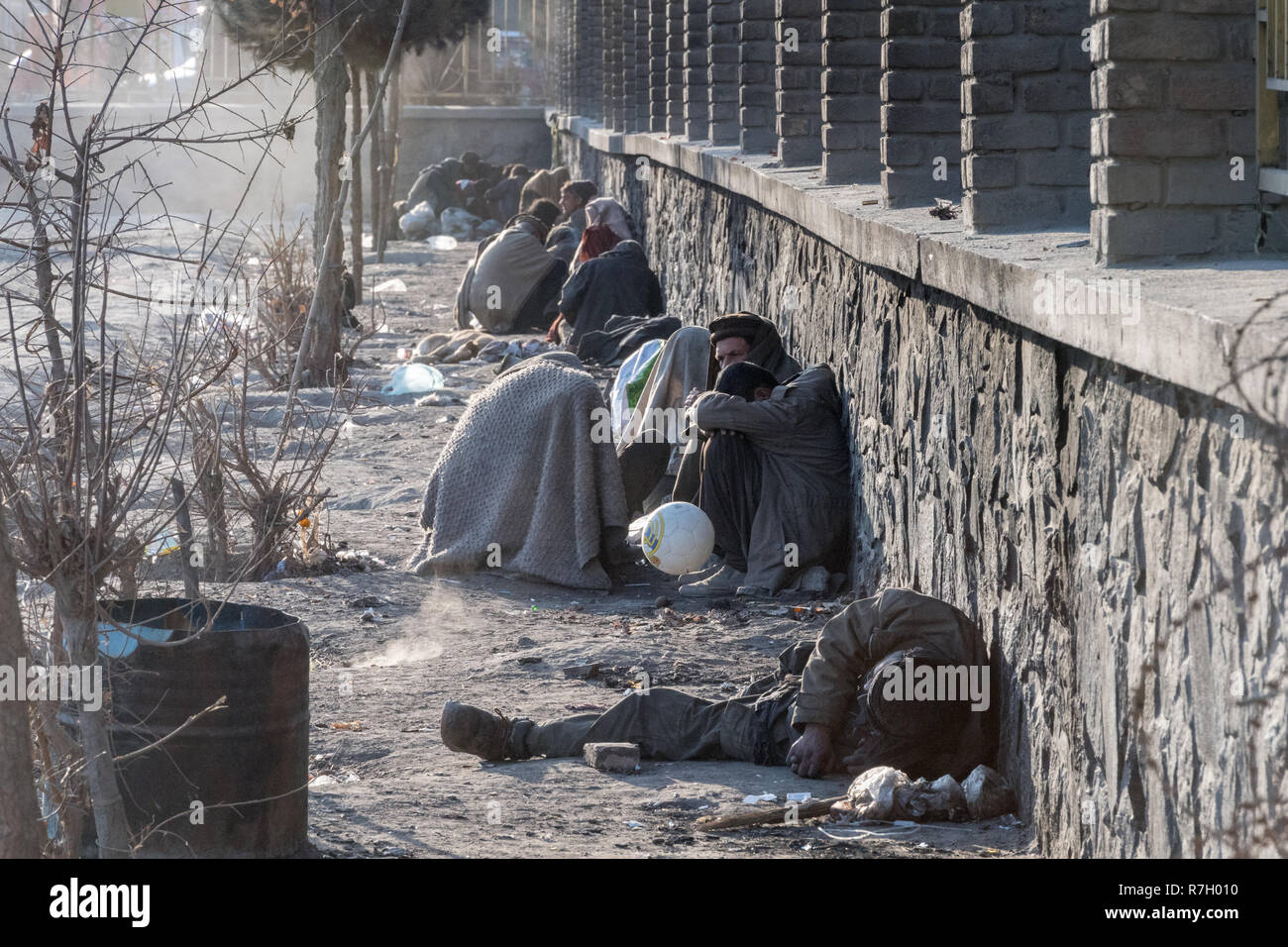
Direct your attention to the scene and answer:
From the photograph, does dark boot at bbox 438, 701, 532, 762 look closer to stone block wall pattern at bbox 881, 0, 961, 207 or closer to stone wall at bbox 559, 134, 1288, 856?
stone wall at bbox 559, 134, 1288, 856

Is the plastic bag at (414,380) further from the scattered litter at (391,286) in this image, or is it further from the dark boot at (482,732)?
the dark boot at (482,732)

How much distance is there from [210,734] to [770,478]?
3.53 metres

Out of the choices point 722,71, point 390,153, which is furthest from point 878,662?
point 390,153

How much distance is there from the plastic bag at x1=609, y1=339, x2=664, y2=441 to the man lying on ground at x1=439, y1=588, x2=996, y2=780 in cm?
350

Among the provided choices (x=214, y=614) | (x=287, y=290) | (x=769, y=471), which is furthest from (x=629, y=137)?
(x=214, y=614)

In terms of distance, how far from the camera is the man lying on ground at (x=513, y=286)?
13969 millimetres

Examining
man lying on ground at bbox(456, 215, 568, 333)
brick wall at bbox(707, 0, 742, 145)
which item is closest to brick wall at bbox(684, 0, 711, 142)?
brick wall at bbox(707, 0, 742, 145)

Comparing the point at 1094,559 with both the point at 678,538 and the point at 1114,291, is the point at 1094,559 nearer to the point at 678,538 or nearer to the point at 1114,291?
the point at 1114,291

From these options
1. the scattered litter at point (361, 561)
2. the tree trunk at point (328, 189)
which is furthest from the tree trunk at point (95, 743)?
Result: the tree trunk at point (328, 189)

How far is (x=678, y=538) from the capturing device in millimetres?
6461

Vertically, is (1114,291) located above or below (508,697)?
above

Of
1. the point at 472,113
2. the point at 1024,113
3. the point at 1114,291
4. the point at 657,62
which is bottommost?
the point at 1114,291

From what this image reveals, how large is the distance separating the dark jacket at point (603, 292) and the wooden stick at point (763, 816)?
8.30 meters

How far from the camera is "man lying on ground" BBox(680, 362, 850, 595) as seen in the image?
6453 mm
